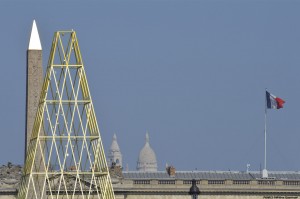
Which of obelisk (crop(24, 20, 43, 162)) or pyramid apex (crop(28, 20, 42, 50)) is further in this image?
obelisk (crop(24, 20, 43, 162))

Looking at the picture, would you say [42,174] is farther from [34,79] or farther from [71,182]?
[71,182]

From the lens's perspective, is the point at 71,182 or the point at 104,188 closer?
the point at 104,188

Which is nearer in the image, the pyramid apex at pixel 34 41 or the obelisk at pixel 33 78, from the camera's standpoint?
the pyramid apex at pixel 34 41

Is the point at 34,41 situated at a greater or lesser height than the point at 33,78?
greater

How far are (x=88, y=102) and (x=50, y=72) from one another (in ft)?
9.74

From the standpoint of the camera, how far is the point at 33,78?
457 ft

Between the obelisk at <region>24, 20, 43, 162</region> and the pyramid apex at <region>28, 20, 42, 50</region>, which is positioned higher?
the pyramid apex at <region>28, 20, 42, 50</region>

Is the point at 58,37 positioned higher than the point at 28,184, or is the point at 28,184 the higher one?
the point at 58,37

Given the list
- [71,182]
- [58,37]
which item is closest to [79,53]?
[58,37]

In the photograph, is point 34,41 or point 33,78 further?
point 33,78

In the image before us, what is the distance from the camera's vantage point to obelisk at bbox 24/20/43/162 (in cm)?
13800

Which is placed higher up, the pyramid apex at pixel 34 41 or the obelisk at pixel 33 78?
the pyramid apex at pixel 34 41

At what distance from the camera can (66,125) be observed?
13612 cm

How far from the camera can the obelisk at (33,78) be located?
138m
